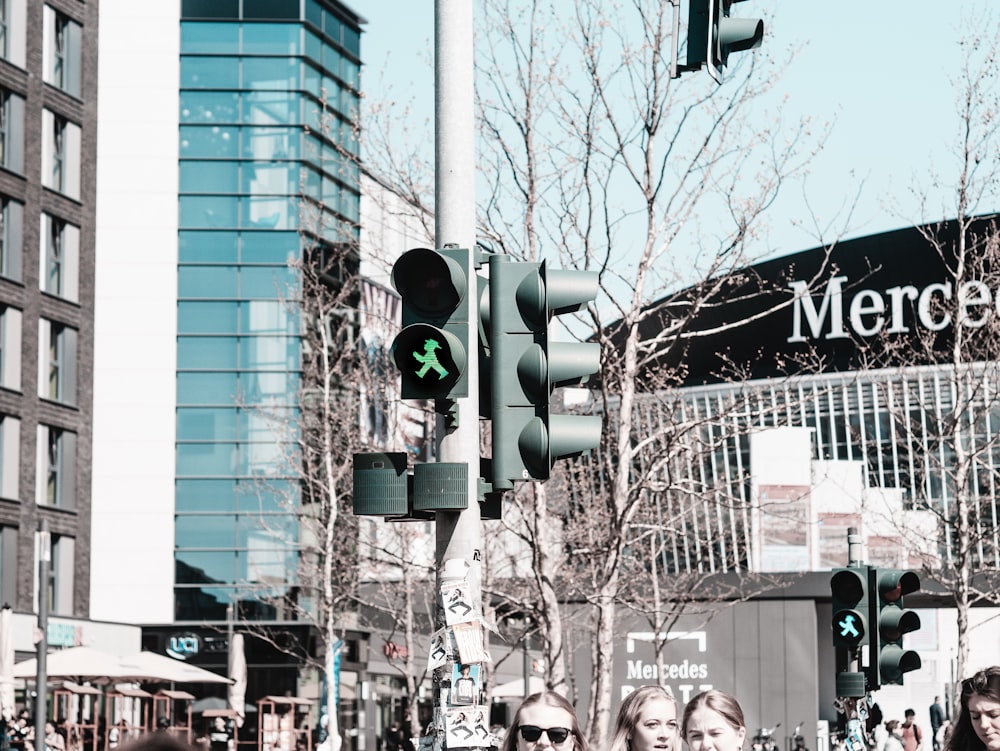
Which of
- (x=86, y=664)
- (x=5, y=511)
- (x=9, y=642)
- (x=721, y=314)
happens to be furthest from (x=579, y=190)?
(x=721, y=314)

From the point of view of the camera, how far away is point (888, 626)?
57.7 ft

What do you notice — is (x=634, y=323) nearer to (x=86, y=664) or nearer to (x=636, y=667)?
(x=86, y=664)

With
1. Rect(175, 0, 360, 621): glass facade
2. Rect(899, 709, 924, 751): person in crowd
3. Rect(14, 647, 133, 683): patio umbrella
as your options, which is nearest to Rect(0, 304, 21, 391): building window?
Rect(175, 0, 360, 621): glass facade

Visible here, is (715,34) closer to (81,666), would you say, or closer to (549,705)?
(549,705)

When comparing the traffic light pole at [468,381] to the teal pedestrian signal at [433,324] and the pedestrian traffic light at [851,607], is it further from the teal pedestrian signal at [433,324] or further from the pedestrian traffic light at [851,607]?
the pedestrian traffic light at [851,607]

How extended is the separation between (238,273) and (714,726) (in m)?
55.7

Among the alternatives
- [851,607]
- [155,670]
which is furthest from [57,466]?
[851,607]

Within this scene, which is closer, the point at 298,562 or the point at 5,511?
the point at 5,511

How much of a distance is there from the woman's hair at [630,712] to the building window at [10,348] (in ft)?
137

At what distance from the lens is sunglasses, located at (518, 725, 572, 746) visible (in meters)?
6.32

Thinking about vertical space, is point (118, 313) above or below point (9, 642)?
above

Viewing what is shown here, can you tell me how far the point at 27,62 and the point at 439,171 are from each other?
143 ft

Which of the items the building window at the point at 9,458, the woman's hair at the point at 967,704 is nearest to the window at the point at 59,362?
the building window at the point at 9,458

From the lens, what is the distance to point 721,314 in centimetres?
8438
